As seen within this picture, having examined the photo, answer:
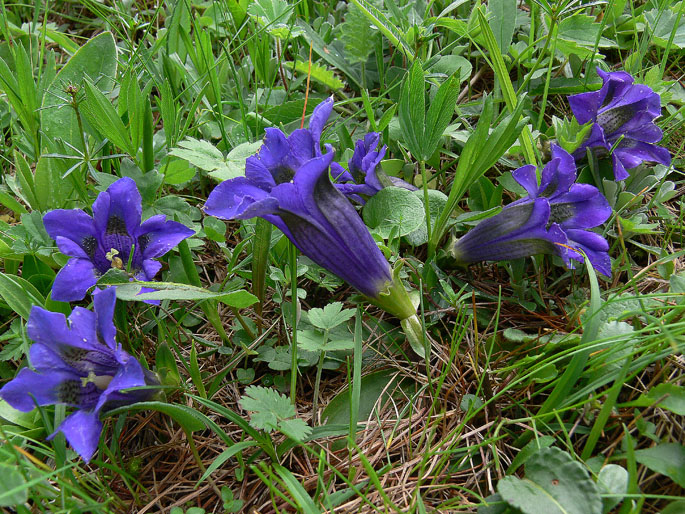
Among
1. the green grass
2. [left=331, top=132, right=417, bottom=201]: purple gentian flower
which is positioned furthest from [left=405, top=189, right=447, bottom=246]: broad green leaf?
[left=331, top=132, right=417, bottom=201]: purple gentian flower

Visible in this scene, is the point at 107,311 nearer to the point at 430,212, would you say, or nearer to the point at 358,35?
the point at 430,212

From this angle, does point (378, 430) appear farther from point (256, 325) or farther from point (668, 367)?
point (668, 367)

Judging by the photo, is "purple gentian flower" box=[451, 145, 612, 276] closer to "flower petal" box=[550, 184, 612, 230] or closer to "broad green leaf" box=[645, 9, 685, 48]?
"flower petal" box=[550, 184, 612, 230]

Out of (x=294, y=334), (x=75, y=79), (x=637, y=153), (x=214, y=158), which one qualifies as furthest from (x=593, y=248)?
(x=75, y=79)

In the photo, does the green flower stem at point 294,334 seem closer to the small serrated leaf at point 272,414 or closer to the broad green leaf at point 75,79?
the small serrated leaf at point 272,414

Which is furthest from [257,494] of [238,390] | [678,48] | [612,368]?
[678,48]
